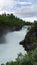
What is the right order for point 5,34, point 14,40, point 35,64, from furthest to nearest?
point 5,34, point 14,40, point 35,64

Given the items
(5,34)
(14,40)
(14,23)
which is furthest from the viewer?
(14,23)

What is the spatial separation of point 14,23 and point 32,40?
44.8 m

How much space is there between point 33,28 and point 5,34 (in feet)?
92.4

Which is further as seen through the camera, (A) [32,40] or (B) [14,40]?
(B) [14,40]

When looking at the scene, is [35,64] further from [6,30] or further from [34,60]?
[6,30]

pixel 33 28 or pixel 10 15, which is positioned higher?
pixel 33 28

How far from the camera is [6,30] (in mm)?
82938

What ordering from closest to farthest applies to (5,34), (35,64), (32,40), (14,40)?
1. (35,64)
2. (32,40)
3. (14,40)
4. (5,34)

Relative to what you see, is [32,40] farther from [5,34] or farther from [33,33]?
[5,34]

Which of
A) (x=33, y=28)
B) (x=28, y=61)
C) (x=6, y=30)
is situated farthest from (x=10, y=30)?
(x=28, y=61)

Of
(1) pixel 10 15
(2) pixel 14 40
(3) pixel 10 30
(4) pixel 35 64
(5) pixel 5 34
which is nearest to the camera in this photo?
(4) pixel 35 64

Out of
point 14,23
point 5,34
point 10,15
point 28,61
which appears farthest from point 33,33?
point 10,15

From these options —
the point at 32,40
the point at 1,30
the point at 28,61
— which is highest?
the point at 28,61

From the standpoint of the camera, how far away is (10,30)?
82.9m
